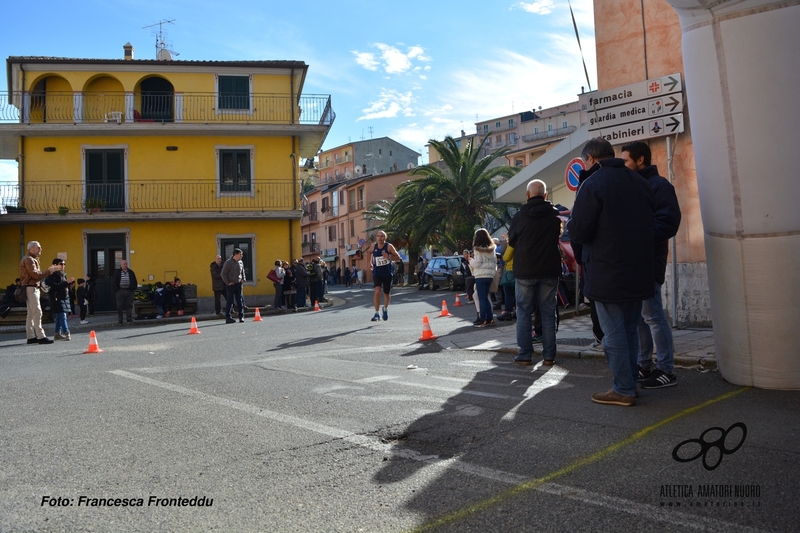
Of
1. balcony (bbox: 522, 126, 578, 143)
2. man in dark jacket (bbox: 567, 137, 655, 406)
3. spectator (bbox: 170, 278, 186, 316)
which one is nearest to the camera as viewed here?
man in dark jacket (bbox: 567, 137, 655, 406)

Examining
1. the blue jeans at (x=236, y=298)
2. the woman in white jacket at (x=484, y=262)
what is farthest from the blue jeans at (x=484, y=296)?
the blue jeans at (x=236, y=298)

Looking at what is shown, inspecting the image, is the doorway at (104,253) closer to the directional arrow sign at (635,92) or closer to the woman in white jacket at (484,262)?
the woman in white jacket at (484,262)

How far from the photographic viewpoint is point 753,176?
5.38 m

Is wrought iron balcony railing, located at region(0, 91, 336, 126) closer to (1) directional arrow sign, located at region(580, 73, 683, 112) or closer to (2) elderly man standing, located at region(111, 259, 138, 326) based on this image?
(2) elderly man standing, located at region(111, 259, 138, 326)

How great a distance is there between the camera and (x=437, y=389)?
6.25 meters

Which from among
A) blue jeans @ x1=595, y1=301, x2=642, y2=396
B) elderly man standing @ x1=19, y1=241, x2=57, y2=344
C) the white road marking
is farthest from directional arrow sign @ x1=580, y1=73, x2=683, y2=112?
elderly man standing @ x1=19, y1=241, x2=57, y2=344

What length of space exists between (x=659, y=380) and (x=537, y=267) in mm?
1945

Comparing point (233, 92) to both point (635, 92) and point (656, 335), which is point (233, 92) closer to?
point (635, 92)

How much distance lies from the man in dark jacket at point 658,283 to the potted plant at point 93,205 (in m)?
25.7

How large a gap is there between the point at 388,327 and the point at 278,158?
17618 millimetres

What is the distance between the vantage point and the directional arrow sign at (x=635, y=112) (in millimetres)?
9133

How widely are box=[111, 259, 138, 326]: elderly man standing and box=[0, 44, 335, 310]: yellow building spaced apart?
7.83 m

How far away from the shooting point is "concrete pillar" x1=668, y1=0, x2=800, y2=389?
5.25 meters

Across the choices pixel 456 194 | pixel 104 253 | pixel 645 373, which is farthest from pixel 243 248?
pixel 645 373
